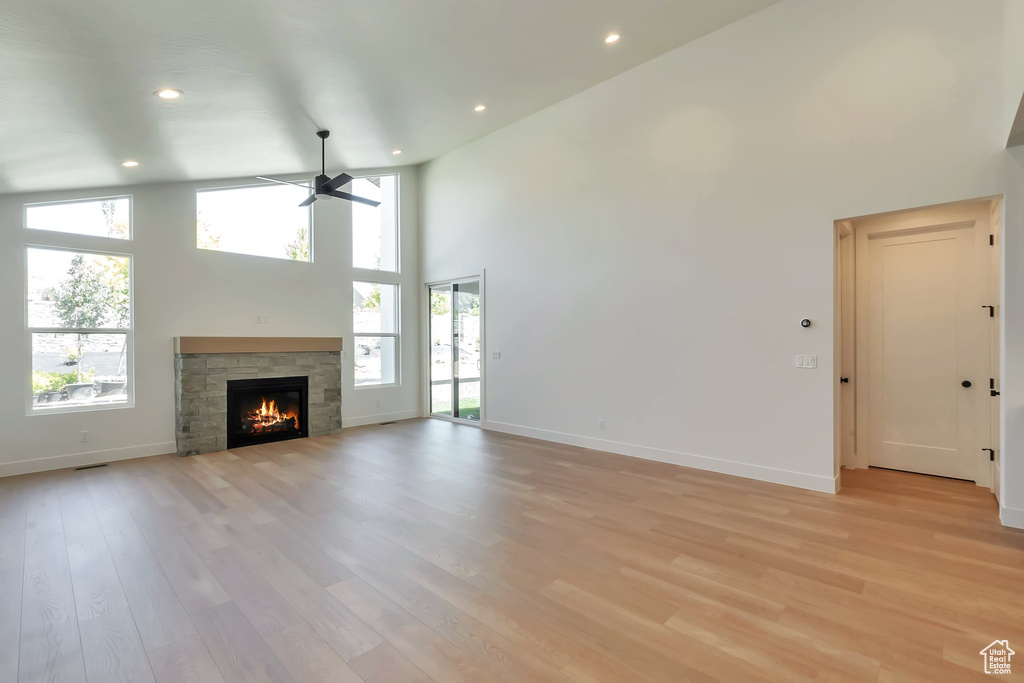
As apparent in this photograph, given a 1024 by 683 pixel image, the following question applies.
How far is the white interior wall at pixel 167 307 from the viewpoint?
468 centimetres

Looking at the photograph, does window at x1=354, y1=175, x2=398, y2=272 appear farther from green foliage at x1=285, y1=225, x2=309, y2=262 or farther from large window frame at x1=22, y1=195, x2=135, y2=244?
large window frame at x1=22, y1=195, x2=135, y2=244

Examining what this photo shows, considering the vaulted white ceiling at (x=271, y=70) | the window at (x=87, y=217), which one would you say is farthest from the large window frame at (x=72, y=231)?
the vaulted white ceiling at (x=271, y=70)

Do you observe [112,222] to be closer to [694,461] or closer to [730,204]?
[730,204]

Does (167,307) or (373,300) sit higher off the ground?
(373,300)

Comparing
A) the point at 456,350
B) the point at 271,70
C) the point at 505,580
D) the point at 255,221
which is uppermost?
the point at 271,70

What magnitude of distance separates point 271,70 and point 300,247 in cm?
355

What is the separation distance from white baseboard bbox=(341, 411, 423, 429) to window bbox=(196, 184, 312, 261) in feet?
8.14

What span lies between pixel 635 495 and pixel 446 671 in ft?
7.92

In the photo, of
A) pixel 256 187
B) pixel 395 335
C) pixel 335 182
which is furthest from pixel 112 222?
pixel 395 335

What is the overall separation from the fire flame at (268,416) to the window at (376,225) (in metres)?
2.38

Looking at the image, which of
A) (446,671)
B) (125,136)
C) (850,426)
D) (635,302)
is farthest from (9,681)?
(850,426)

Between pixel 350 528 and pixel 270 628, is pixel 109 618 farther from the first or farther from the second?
pixel 350 528

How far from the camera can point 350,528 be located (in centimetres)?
324

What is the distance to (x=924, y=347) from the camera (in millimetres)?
4344
